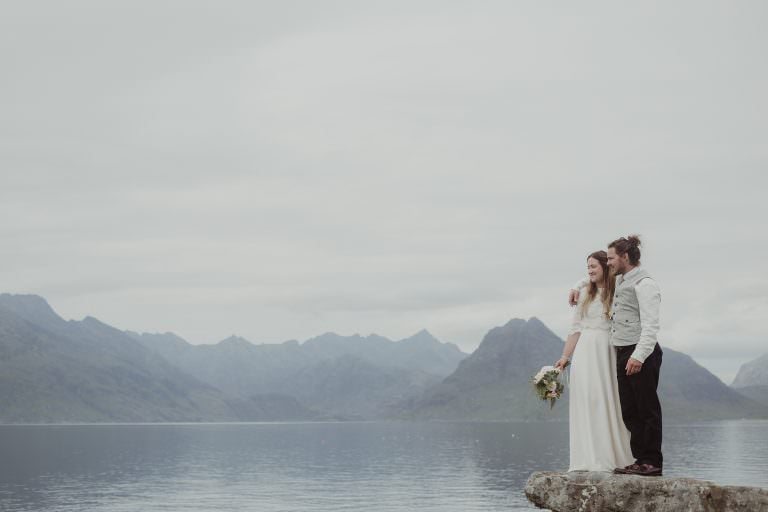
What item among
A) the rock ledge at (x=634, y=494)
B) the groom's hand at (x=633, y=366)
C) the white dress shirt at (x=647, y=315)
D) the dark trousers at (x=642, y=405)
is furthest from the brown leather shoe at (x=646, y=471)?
the white dress shirt at (x=647, y=315)

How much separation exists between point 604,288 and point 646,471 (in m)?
3.07

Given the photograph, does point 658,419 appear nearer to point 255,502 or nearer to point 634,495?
point 634,495

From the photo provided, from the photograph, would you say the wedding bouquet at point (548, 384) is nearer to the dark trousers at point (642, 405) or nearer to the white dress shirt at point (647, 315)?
the dark trousers at point (642, 405)

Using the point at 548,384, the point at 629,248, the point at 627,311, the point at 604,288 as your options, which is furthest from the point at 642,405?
the point at 629,248

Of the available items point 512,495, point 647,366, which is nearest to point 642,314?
point 647,366

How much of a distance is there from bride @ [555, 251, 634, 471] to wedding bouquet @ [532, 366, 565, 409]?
1.06ft

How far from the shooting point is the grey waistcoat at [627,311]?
1407cm

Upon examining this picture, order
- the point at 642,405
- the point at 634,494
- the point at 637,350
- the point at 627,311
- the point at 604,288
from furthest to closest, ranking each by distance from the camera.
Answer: the point at 604,288 → the point at 627,311 → the point at 642,405 → the point at 637,350 → the point at 634,494

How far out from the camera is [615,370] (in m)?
14.5

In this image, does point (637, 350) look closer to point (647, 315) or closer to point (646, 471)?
point (647, 315)

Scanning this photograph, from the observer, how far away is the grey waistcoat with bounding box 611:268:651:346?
14070 mm

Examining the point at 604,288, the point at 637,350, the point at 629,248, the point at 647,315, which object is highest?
the point at 629,248

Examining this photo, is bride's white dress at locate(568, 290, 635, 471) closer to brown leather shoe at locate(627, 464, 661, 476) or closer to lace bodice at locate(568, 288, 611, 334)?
lace bodice at locate(568, 288, 611, 334)

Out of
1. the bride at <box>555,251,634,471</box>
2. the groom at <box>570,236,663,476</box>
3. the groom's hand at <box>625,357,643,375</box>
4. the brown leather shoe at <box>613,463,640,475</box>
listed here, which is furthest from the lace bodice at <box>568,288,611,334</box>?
the brown leather shoe at <box>613,463,640,475</box>
